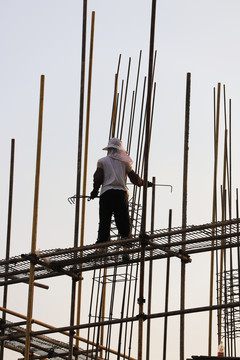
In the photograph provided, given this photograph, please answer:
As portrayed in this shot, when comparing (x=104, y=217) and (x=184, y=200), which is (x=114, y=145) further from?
(x=184, y=200)

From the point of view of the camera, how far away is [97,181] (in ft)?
39.8

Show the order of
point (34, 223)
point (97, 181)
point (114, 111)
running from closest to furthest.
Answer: point (34, 223) < point (97, 181) < point (114, 111)

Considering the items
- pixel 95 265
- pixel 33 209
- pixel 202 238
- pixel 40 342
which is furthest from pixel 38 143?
pixel 40 342

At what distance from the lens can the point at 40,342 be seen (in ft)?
50.6

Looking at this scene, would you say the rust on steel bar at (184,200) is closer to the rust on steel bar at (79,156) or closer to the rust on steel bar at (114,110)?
the rust on steel bar at (79,156)

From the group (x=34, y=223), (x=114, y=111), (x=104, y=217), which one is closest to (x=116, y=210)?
(x=104, y=217)

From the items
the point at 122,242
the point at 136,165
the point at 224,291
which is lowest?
the point at 122,242

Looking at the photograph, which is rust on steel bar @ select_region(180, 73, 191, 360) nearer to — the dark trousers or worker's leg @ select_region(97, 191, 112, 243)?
the dark trousers

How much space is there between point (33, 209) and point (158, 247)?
185 cm

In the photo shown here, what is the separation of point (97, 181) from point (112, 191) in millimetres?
305

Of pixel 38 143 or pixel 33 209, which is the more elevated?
pixel 38 143

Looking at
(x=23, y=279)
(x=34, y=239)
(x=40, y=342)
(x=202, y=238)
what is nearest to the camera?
(x=202, y=238)

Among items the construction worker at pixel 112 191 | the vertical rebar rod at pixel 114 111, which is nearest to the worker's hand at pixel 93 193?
the construction worker at pixel 112 191

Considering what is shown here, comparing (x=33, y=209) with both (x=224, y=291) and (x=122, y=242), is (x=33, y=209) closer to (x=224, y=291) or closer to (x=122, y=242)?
(x=122, y=242)
